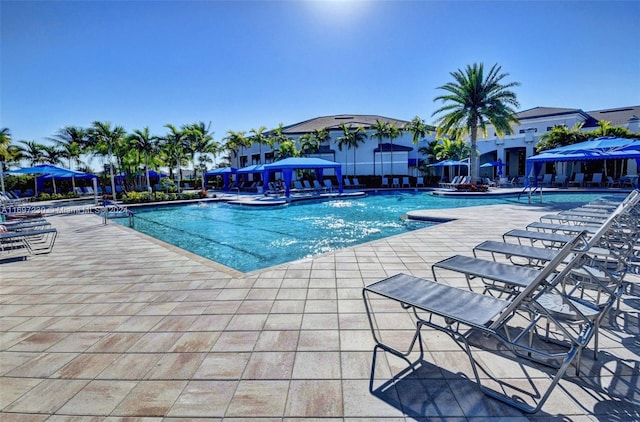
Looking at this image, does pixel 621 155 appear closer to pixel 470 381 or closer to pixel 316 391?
pixel 470 381

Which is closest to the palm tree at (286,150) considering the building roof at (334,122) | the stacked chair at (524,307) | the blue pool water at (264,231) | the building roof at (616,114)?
the building roof at (334,122)

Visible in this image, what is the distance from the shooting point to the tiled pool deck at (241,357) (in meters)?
1.95

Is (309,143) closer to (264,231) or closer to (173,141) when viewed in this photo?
(173,141)

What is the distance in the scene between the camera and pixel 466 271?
3.00 metres

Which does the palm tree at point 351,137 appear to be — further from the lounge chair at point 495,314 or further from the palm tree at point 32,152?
the lounge chair at point 495,314

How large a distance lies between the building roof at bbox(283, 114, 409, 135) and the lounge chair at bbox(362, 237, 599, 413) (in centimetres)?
3454

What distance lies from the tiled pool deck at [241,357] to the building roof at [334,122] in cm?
3302

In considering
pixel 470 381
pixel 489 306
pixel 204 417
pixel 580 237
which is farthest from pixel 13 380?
pixel 580 237

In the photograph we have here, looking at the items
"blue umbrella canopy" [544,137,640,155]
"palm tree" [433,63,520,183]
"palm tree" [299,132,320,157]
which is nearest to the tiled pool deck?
"blue umbrella canopy" [544,137,640,155]

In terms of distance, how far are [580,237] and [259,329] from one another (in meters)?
2.57

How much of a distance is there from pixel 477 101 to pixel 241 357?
73.7 ft

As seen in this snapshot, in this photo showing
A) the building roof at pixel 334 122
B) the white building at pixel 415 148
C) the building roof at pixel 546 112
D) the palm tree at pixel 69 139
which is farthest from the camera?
the building roof at pixel 334 122

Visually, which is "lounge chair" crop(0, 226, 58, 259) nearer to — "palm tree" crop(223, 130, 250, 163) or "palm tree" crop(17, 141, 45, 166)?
"palm tree" crop(223, 130, 250, 163)

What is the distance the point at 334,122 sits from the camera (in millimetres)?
39094
